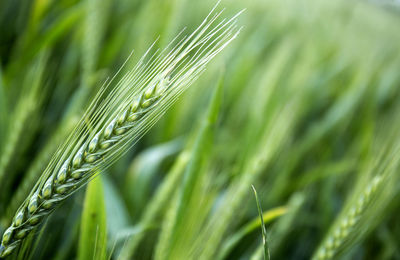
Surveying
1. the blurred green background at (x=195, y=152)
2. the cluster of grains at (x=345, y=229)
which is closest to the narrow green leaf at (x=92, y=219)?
the blurred green background at (x=195, y=152)

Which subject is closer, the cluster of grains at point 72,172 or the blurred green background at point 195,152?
the cluster of grains at point 72,172

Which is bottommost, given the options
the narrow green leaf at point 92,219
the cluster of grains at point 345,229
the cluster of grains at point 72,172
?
the cluster of grains at point 345,229

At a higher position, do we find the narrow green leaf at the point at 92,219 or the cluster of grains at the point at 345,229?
the narrow green leaf at the point at 92,219

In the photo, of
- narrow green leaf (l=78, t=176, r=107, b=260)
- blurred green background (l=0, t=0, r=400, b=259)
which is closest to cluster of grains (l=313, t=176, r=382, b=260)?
blurred green background (l=0, t=0, r=400, b=259)

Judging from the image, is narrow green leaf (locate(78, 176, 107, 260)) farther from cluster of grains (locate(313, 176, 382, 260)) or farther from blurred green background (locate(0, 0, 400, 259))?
cluster of grains (locate(313, 176, 382, 260))

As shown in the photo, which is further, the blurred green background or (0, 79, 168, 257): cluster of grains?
the blurred green background

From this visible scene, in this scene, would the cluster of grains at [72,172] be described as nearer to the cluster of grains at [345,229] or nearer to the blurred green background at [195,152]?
the blurred green background at [195,152]

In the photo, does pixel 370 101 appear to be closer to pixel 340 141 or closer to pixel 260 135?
pixel 340 141

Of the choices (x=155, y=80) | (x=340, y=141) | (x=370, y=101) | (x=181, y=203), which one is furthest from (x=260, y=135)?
(x=370, y=101)

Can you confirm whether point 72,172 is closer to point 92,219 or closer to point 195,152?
point 92,219
